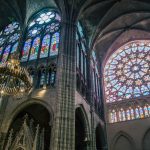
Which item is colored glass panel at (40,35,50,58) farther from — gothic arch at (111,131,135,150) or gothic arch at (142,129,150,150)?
gothic arch at (142,129,150,150)

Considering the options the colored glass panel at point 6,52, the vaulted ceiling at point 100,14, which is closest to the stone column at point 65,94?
the vaulted ceiling at point 100,14

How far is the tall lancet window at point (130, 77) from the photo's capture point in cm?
1864

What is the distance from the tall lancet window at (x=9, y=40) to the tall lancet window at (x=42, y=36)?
1271mm

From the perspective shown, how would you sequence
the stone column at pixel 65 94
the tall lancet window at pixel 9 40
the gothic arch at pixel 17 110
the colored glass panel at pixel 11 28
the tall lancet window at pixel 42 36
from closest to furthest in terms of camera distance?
the stone column at pixel 65 94 → the gothic arch at pixel 17 110 → the tall lancet window at pixel 42 36 → the tall lancet window at pixel 9 40 → the colored glass panel at pixel 11 28

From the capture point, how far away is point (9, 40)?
1895 cm

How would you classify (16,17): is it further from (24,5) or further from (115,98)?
(115,98)

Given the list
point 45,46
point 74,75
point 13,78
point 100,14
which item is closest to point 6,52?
point 45,46

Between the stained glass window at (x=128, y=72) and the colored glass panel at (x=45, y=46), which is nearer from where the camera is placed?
the colored glass panel at (x=45, y=46)

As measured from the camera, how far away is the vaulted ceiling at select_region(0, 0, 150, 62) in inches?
744

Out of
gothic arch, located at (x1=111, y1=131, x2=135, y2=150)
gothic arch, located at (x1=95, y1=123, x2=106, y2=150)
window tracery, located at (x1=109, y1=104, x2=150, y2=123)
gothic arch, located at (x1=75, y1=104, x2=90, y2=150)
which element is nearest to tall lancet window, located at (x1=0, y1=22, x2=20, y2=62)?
gothic arch, located at (x1=75, y1=104, x2=90, y2=150)

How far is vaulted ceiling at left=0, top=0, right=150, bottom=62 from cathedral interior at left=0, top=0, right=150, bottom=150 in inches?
3.4

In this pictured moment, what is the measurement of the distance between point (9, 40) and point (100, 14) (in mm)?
8334

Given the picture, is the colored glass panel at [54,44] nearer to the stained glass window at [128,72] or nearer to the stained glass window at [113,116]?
the stained glass window at [128,72]

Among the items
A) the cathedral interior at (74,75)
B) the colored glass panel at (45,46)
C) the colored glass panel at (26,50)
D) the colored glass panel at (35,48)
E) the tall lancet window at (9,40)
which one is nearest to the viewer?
the cathedral interior at (74,75)
